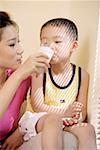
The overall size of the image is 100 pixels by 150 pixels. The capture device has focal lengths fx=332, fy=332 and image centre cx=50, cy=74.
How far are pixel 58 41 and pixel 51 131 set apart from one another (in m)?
0.35

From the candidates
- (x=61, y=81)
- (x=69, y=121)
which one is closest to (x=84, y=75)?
(x=61, y=81)

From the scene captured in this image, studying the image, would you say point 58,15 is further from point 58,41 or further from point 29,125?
point 29,125

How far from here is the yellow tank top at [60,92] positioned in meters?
1.19

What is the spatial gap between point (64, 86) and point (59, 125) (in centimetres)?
26

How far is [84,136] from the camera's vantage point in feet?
3.21

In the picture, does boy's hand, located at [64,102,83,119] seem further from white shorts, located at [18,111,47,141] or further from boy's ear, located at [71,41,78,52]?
boy's ear, located at [71,41,78,52]

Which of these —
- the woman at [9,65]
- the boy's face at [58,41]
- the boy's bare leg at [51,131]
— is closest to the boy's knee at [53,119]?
the boy's bare leg at [51,131]

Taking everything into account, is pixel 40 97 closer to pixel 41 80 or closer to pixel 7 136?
pixel 41 80

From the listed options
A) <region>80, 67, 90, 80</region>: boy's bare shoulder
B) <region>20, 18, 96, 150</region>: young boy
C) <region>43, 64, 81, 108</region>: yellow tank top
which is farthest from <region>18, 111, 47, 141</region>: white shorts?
Result: <region>80, 67, 90, 80</region>: boy's bare shoulder

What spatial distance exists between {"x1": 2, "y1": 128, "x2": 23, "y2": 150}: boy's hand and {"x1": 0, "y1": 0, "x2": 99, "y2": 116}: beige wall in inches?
15.6

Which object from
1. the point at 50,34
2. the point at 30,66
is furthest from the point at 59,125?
the point at 50,34

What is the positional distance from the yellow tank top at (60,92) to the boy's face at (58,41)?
0.08m

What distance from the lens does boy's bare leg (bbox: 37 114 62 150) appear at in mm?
911

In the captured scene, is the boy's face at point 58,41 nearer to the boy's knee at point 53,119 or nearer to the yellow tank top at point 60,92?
the yellow tank top at point 60,92
